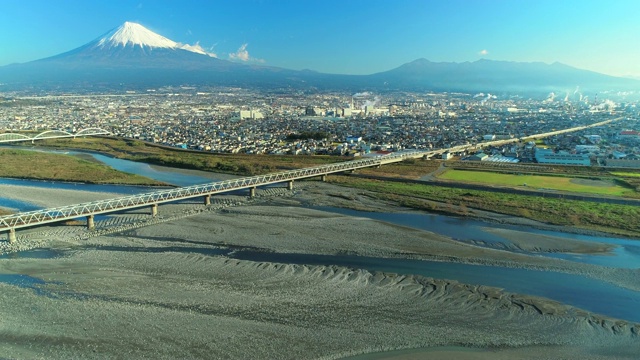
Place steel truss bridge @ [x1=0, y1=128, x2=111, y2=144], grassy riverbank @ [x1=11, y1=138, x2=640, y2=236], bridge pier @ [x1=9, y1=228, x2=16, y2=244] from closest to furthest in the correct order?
bridge pier @ [x1=9, y1=228, x2=16, y2=244] → grassy riverbank @ [x1=11, y1=138, x2=640, y2=236] → steel truss bridge @ [x1=0, y1=128, x2=111, y2=144]

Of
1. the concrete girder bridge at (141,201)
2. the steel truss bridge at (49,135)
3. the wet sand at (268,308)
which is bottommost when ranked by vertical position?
the wet sand at (268,308)

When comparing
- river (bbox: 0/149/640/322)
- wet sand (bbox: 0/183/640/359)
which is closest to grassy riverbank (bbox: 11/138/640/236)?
river (bbox: 0/149/640/322)

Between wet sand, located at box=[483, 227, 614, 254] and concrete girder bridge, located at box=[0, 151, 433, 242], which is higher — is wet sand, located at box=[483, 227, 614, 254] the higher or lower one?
the lower one

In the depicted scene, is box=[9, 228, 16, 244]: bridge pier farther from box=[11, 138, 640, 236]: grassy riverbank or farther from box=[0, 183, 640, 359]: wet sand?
box=[11, 138, 640, 236]: grassy riverbank

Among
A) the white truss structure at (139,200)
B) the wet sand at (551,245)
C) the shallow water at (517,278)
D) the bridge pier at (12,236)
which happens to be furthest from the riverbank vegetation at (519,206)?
the bridge pier at (12,236)

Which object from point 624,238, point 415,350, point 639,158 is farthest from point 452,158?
point 415,350

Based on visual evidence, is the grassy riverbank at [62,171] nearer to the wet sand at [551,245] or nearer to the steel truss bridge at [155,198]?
the steel truss bridge at [155,198]

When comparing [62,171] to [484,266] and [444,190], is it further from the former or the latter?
[484,266]
